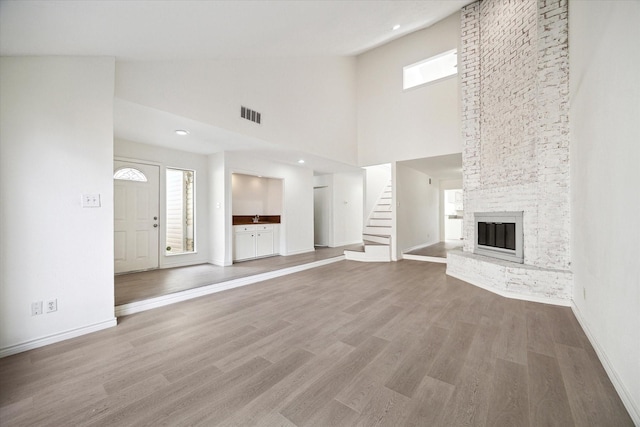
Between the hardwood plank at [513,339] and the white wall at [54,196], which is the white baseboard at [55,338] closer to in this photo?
the white wall at [54,196]

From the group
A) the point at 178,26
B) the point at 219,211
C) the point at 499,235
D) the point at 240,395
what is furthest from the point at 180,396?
the point at 499,235

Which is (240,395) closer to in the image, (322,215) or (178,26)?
(178,26)

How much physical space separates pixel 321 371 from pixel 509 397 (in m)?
1.20

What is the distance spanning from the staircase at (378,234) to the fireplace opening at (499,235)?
2056mm

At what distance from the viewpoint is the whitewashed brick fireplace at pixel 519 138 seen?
3406 millimetres

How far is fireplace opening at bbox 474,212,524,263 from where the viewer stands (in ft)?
12.7

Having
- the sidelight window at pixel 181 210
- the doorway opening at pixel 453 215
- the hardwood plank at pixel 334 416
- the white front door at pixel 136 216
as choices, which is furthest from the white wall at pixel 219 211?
the doorway opening at pixel 453 215

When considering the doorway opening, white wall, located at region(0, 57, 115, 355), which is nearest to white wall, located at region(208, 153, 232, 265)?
white wall, located at region(0, 57, 115, 355)

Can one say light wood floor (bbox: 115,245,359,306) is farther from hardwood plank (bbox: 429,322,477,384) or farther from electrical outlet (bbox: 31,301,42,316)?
hardwood plank (bbox: 429,322,477,384)

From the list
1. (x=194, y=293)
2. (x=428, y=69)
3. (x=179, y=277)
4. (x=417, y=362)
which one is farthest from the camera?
(x=428, y=69)

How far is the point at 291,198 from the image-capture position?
6832 mm

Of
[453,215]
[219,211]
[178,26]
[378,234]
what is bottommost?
[378,234]

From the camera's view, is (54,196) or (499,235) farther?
(499,235)

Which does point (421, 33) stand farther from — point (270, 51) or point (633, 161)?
point (633, 161)
